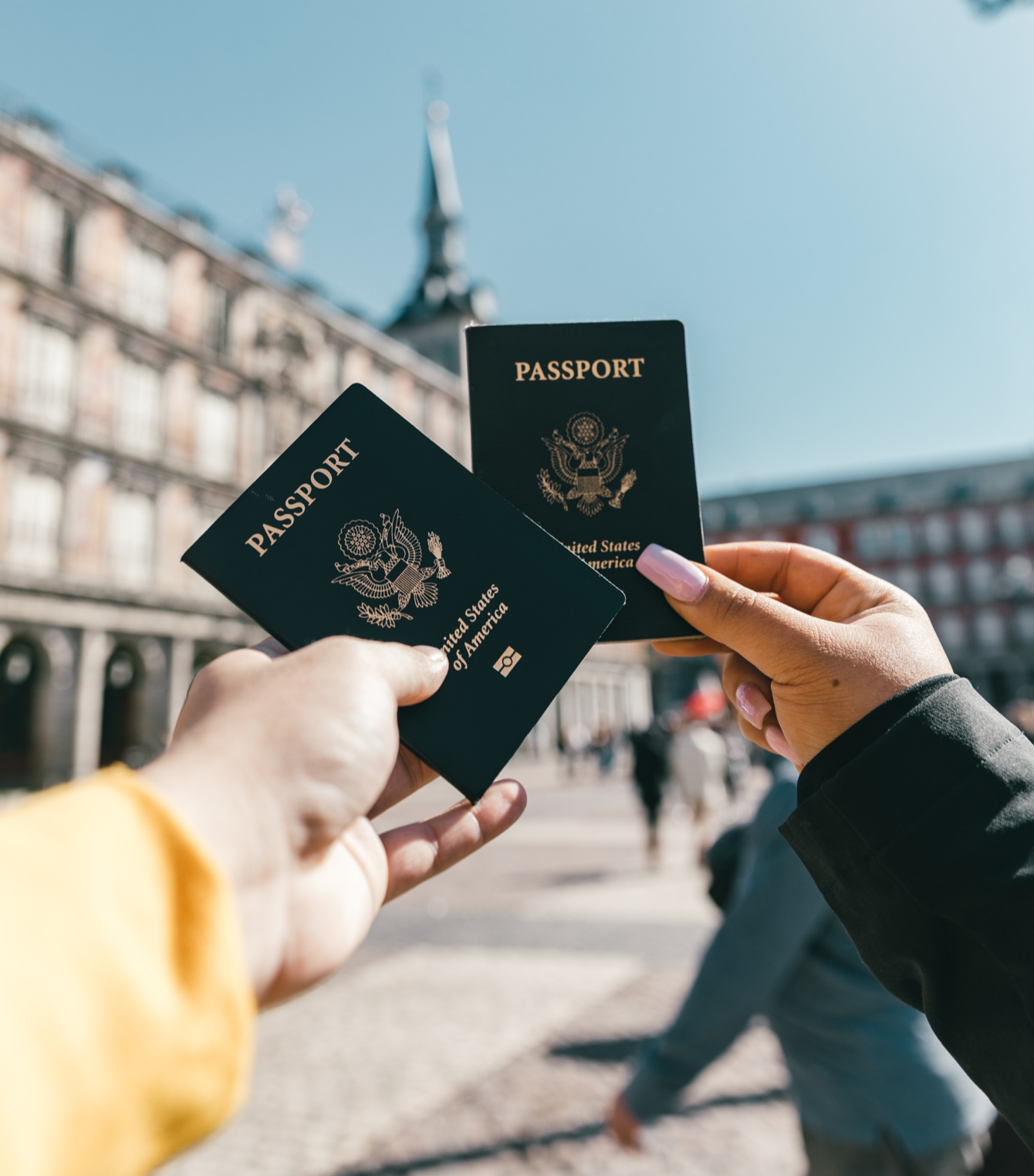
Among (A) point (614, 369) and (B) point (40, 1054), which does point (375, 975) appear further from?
(B) point (40, 1054)

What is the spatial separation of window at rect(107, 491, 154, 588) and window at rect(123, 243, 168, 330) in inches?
213

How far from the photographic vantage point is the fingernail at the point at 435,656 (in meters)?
1.31

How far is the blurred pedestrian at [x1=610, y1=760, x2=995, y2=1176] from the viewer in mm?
2266

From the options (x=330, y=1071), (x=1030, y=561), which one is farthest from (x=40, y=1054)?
(x=1030, y=561)

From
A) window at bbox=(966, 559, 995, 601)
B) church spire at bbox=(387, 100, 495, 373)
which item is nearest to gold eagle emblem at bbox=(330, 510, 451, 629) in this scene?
church spire at bbox=(387, 100, 495, 373)

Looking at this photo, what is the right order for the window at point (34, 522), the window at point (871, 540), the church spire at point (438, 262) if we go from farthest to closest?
the window at point (871, 540), the church spire at point (438, 262), the window at point (34, 522)

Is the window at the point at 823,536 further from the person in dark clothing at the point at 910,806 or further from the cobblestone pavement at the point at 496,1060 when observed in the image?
the person in dark clothing at the point at 910,806

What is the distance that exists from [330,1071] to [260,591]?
4060 mm

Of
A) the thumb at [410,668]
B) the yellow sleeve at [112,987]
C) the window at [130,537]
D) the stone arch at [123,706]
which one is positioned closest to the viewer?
the yellow sleeve at [112,987]

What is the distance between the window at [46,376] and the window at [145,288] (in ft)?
8.20

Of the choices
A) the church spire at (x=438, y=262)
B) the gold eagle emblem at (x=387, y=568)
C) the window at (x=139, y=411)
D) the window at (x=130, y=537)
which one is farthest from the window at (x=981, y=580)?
the gold eagle emblem at (x=387, y=568)

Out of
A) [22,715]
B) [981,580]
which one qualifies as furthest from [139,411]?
[981,580]

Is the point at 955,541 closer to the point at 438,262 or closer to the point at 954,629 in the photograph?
the point at 954,629

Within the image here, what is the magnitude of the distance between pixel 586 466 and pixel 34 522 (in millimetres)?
24482
